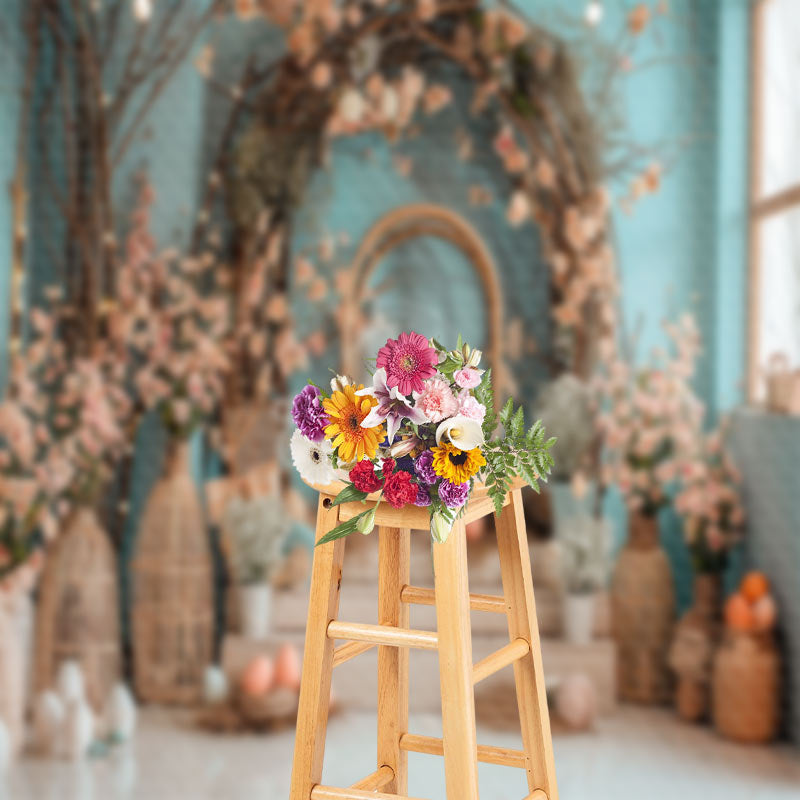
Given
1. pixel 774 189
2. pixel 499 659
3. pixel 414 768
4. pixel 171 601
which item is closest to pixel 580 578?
pixel 414 768

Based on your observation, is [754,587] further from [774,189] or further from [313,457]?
[313,457]

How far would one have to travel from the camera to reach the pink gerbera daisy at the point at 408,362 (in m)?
1.08

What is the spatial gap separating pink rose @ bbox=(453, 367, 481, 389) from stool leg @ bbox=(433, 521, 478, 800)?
6.0 inches

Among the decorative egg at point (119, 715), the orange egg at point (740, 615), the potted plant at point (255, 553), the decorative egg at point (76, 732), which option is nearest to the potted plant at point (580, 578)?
the orange egg at point (740, 615)

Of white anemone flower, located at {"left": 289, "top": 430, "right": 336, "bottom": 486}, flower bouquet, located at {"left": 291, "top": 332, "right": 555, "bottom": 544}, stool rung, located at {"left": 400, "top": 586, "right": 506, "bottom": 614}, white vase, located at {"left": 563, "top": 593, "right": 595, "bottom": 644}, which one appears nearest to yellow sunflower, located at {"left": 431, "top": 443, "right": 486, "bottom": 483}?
flower bouquet, located at {"left": 291, "top": 332, "right": 555, "bottom": 544}

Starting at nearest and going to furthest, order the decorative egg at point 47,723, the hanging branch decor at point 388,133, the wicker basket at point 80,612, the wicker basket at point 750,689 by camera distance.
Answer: the decorative egg at point 47,723, the wicker basket at point 750,689, the wicker basket at point 80,612, the hanging branch decor at point 388,133

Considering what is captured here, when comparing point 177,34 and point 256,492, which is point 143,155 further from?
point 256,492

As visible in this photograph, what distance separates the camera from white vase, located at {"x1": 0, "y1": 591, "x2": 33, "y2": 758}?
2.65m

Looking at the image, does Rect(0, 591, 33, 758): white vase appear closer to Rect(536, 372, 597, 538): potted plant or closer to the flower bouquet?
Rect(536, 372, 597, 538): potted plant

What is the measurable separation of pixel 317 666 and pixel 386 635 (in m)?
0.10

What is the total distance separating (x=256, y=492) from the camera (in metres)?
3.14

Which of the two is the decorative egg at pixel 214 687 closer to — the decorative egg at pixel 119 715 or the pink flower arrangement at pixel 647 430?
the decorative egg at pixel 119 715

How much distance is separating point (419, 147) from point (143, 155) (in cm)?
88

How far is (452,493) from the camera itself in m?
1.07
